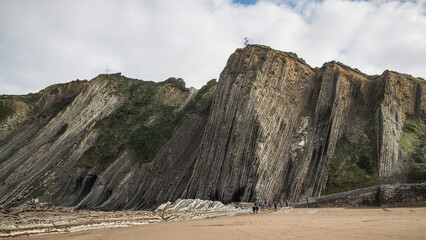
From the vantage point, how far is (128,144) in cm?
5175

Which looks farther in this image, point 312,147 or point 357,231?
point 312,147

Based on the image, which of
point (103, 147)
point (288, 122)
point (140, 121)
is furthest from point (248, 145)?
point (140, 121)

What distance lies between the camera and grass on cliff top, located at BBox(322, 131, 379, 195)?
31.6 metres

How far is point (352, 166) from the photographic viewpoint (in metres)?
34.2

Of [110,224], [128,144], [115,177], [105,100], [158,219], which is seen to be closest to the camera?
[110,224]

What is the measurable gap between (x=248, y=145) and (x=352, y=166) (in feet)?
38.8

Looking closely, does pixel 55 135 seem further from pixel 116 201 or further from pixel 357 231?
pixel 357 231

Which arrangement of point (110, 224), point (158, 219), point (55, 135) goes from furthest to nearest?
point (55, 135) → point (158, 219) → point (110, 224)

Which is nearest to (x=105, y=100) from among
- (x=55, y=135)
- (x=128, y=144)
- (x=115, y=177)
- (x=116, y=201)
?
(x=55, y=135)

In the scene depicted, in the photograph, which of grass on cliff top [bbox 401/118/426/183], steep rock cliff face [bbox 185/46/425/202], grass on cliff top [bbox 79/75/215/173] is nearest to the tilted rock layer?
steep rock cliff face [bbox 185/46/425/202]

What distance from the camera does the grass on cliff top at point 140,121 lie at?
165ft

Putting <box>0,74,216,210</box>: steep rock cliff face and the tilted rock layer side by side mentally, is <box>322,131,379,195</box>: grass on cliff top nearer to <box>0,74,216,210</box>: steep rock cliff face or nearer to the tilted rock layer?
the tilted rock layer

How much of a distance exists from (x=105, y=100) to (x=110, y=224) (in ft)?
171

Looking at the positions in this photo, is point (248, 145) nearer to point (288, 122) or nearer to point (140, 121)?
point (288, 122)
